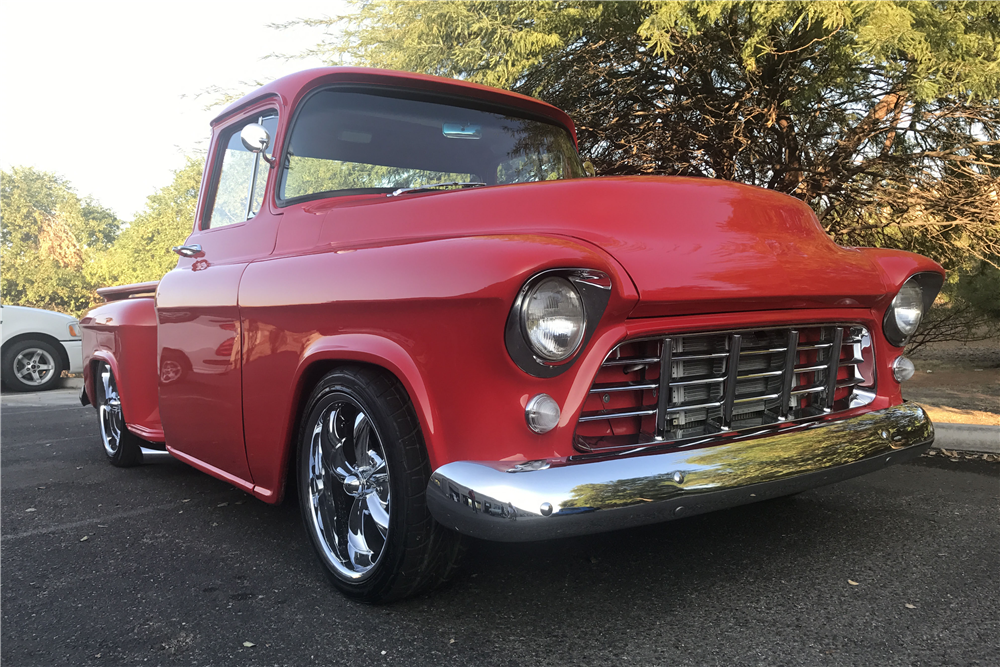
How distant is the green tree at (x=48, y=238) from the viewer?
24328mm

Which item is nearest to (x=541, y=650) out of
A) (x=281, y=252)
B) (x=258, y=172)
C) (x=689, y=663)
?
(x=689, y=663)

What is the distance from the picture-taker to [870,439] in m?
2.52

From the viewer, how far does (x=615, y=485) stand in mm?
2014

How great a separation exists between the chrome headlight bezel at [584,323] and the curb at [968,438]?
3.45m

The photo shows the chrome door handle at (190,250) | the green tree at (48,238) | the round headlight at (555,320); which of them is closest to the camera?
the round headlight at (555,320)

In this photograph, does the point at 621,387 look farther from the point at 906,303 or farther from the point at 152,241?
the point at 152,241

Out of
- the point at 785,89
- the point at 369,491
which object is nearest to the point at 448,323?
the point at 369,491

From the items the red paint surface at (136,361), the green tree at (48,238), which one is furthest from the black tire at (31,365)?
the green tree at (48,238)

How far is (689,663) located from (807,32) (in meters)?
5.05

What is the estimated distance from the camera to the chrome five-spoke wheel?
2.58 metres

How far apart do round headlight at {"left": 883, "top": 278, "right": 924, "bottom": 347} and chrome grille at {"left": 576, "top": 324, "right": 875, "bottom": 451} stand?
7.7 inches

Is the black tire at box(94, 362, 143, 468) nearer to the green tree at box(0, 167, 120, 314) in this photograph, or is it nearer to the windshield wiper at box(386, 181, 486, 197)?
the windshield wiper at box(386, 181, 486, 197)

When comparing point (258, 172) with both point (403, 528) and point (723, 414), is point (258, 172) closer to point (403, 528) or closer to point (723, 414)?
point (403, 528)

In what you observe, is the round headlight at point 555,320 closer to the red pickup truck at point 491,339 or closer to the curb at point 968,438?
the red pickup truck at point 491,339
